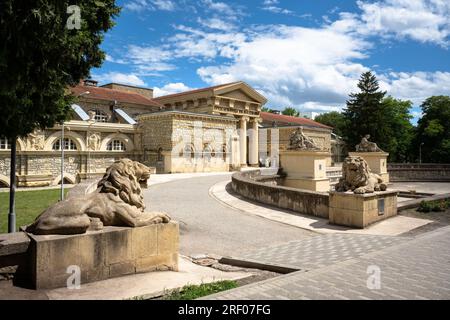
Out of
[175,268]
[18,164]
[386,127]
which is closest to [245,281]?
[175,268]

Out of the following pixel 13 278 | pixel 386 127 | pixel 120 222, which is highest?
pixel 386 127

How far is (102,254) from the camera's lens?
4.87 metres

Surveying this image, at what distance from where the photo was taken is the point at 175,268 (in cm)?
585

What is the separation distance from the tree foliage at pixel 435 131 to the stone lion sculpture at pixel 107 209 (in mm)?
54849

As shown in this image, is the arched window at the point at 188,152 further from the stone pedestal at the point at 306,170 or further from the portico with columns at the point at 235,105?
the stone pedestal at the point at 306,170

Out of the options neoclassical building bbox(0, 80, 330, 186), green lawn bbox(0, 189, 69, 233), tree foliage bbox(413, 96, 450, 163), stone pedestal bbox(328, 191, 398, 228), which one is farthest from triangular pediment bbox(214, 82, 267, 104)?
stone pedestal bbox(328, 191, 398, 228)

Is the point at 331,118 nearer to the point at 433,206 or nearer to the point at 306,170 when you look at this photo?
the point at 306,170

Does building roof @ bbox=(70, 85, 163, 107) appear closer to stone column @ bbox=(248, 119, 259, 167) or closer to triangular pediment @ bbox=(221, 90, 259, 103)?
triangular pediment @ bbox=(221, 90, 259, 103)

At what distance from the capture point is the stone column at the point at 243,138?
46.5 metres

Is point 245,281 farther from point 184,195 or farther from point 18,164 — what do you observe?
point 18,164

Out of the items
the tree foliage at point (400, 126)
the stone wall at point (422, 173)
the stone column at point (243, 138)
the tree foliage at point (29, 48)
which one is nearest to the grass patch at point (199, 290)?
the tree foliage at point (29, 48)

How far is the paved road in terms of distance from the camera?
8.59m

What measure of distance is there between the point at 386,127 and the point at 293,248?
52.9 meters

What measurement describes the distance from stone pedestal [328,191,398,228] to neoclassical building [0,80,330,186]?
18.0 m
